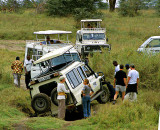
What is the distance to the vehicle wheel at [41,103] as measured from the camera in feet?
39.3

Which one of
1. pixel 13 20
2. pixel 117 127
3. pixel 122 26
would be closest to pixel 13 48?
pixel 13 20

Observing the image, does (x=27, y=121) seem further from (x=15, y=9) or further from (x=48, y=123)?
(x=15, y=9)

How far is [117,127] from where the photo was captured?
31.5 feet

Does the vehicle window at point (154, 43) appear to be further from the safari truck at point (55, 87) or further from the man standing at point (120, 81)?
the man standing at point (120, 81)

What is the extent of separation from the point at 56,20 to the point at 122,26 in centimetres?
818

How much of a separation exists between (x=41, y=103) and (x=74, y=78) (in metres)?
1.44

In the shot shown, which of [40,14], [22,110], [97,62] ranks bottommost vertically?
[22,110]

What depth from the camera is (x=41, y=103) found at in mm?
12148

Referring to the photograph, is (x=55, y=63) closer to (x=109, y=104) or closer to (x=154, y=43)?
(x=109, y=104)

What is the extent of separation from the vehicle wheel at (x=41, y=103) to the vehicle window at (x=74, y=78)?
39.1 inches

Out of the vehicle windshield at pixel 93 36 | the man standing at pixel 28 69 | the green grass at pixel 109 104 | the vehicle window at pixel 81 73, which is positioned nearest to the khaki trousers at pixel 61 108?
the green grass at pixel 109 104

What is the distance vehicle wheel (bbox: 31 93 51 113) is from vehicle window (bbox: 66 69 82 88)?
0.99m

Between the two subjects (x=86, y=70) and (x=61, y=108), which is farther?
(x=86, y=70)

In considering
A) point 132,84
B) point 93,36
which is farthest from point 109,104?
point 93,36
